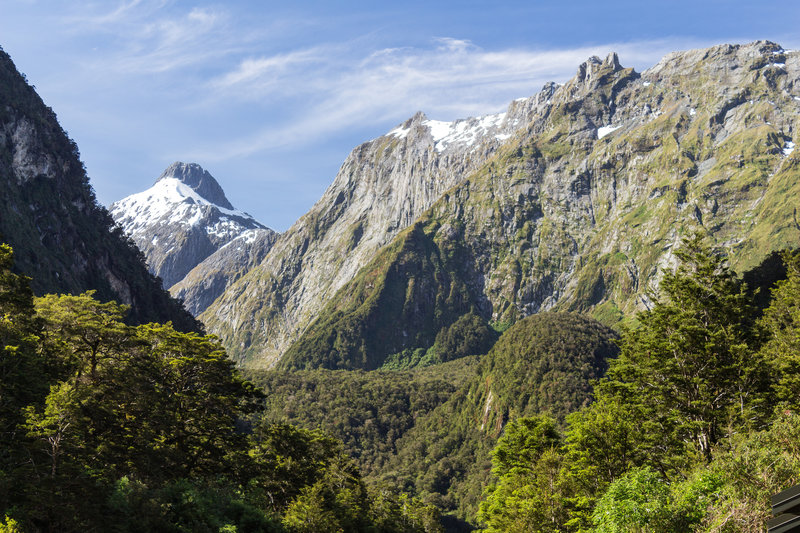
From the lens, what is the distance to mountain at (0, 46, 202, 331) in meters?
142

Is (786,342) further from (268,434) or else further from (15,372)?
(15,372)

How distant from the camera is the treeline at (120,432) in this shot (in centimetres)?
3231

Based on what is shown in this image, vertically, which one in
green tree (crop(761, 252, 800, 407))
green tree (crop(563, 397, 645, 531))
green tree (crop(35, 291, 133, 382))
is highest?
green tree (crop(761, 252, 800, 407))

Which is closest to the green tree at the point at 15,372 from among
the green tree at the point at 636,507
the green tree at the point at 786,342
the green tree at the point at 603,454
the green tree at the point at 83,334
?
the green tree at the point at 83,334

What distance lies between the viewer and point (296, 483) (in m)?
66.2

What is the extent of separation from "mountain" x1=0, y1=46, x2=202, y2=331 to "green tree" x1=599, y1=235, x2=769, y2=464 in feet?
431

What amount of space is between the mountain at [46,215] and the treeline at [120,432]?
9718cm

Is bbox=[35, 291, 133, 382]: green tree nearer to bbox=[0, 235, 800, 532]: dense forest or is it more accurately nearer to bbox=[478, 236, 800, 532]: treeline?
bbox=[0, 235, 800, 532]: dense forest

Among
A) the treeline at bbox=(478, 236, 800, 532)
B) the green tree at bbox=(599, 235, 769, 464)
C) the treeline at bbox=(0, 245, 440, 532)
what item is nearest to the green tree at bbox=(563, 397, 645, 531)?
the treeline at bbox=(478, 236, 800, 532)

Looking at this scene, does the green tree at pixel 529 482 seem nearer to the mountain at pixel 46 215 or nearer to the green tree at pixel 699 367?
the green tree at pixel 699 367

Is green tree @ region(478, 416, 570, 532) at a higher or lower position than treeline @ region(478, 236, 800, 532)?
lower

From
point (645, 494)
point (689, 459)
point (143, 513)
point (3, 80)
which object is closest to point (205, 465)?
point (143, 513)

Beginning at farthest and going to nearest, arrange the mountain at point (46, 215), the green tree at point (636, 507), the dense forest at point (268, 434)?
the mountain at point (46, 215) < the dense forest at point (268, 434) < the green tree at point (636, 507)

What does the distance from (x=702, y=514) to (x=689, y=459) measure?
724 inches
